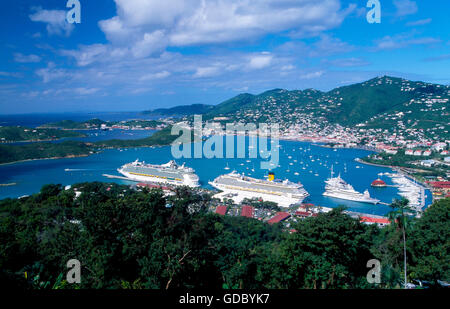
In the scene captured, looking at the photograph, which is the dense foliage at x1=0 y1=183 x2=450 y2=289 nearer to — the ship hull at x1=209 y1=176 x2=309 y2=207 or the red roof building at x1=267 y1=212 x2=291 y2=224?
the red roof building at x1=267 y1=212 x2=291 y2=224

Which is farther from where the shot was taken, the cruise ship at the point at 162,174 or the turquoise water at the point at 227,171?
the cruise ship at the point at 162,174

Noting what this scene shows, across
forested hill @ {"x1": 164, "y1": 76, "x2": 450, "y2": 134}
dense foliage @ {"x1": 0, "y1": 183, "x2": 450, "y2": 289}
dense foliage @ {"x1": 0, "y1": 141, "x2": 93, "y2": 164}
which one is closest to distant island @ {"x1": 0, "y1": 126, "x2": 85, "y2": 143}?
dense foliage @ {"x1": 0, "y1": 141, "x2": 93, "y2": 164}

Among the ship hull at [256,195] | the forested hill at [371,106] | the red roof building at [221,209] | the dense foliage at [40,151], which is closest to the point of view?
the red roof building at [221,209]

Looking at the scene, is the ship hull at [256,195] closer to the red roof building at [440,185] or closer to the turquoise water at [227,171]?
the turquoise water at [227,171]

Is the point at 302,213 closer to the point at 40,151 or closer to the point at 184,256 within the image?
the point at 184,256

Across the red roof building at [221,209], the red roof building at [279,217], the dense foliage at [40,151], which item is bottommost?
the red roof building at [279,217]

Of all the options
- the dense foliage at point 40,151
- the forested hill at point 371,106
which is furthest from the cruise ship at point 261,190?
the forested hill at point 371,106

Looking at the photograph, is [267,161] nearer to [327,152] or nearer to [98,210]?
[327,152]

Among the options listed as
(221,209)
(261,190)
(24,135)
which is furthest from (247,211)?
(24,135)
